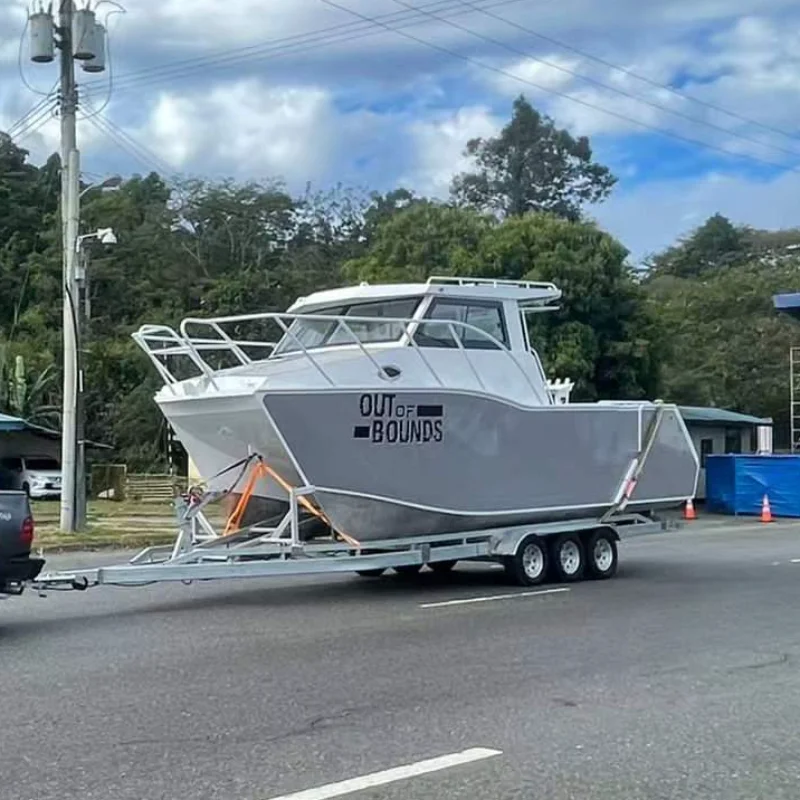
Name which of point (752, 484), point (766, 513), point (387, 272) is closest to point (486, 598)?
point (766, 513)

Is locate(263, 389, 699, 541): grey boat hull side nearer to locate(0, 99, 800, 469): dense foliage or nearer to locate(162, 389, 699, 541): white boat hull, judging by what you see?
locate(162, 389, 699, 541): white boat hull

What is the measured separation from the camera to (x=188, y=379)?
1484 centimetres

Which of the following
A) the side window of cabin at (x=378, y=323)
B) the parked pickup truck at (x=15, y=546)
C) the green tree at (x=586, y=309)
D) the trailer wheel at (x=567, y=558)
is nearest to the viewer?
the parked pickup truck at (x=15, y=546)

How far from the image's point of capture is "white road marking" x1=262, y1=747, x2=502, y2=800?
6.41 metres

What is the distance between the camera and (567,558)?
53.5ft

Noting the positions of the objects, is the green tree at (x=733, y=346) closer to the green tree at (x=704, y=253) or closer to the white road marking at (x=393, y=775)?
the green tree at (x=704, y=253)

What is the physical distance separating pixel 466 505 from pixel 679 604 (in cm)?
261

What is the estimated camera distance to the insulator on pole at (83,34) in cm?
2425

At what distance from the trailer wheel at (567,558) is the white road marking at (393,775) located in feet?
29.0

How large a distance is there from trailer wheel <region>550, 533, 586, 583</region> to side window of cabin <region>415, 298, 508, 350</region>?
253 centimetres

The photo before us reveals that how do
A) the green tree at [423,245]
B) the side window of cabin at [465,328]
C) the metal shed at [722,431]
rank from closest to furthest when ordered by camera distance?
the side window of cabin at [465,328], the metal shed at [722,431], the green tree at [423,245]

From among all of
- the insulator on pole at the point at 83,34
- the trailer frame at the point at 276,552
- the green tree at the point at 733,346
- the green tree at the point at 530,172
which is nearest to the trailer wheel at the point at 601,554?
the trailer frame at the point at 276,552

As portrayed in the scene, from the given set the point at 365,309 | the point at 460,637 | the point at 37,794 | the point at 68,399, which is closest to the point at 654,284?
the point at 68,399

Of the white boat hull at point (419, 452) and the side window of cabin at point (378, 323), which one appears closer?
the white boat hull at point (419, 452)
